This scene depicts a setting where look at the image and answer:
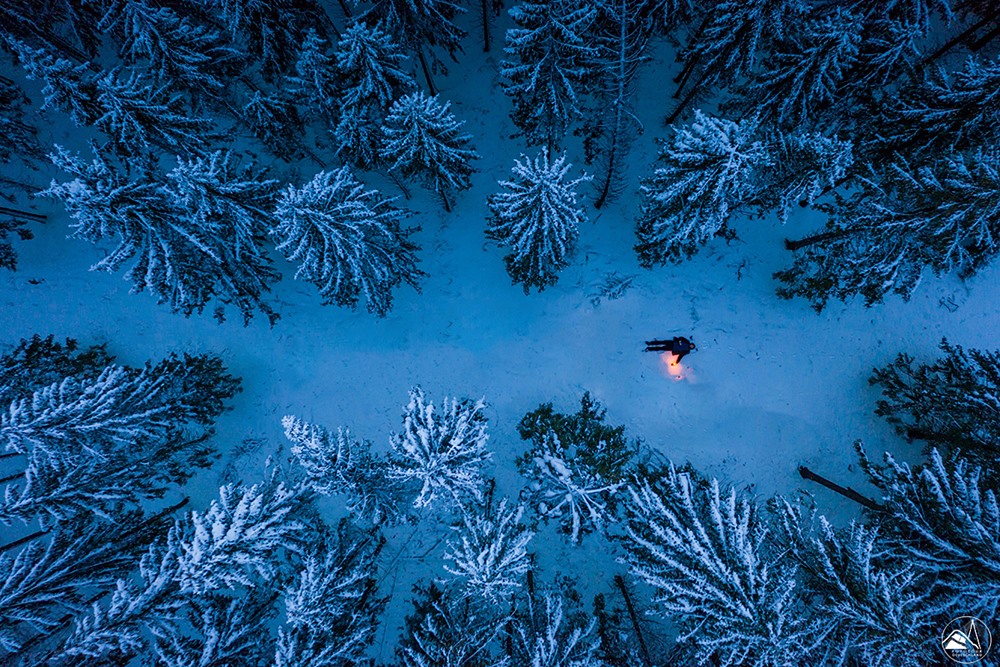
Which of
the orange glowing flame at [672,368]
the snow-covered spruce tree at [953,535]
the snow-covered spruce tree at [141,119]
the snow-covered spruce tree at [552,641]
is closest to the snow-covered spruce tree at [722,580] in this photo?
the snow-covered spruce tree at [552,641]

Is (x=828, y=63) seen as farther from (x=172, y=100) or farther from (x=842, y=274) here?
(x=172, y=100)

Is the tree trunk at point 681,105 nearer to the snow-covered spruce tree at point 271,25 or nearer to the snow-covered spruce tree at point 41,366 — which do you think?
the snow-covered spruce tree at point 271,25

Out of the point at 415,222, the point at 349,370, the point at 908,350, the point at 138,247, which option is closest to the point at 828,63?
the point at 908,350

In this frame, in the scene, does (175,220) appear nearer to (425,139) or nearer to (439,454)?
(425,139)

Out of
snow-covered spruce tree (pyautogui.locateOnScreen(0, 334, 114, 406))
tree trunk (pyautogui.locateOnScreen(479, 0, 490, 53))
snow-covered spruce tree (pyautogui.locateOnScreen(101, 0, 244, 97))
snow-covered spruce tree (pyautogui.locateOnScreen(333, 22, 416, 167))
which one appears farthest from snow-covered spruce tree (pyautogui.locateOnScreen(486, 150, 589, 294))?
snow-covered spruce tree (pyautogui.locateOnScreen(0, 334, 114, 406))

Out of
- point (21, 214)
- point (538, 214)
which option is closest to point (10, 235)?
point (21, 214)

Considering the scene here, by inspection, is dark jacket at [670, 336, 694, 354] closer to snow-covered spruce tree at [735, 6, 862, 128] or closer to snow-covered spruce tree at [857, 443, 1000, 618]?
snow-covered spruce tree at [857, 443, 1000, 618]
